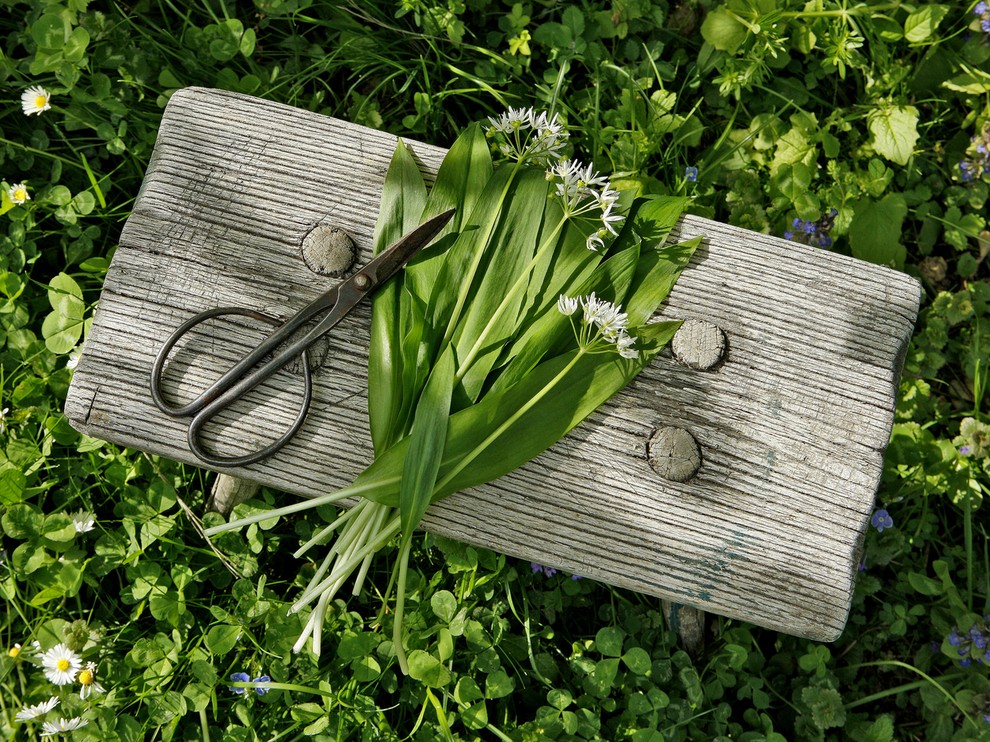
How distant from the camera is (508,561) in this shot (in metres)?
2.19

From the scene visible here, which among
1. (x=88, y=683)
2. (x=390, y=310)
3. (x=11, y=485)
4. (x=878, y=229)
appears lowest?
(x=88, y=683)

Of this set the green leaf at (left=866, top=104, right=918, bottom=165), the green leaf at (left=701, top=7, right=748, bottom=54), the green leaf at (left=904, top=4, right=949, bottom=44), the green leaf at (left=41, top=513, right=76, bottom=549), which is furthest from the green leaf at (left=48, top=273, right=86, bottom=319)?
the green leaf at (left=904, top=4, right=949, bottom=44)

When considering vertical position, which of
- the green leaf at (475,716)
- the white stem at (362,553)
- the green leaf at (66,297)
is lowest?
the green leaf at (475,716)

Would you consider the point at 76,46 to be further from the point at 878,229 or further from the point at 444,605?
the point at 878,229

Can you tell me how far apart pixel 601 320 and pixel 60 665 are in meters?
1.57

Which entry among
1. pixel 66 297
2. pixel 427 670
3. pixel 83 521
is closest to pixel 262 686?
pixel 427 670

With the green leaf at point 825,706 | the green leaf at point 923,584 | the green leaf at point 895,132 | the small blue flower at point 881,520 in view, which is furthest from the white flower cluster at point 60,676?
the green leaf at point 895,132

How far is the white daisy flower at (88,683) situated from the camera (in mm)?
1903

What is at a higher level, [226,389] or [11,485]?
[226,389]

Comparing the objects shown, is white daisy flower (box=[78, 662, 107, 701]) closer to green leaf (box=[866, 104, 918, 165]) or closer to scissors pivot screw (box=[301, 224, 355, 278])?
scissors pivot screw (box=[301, 224, 355, 278])

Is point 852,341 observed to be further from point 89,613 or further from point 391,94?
point 89,613

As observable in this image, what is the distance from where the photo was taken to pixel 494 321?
1.62 meters

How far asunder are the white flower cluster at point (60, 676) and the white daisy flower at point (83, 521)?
0.29 metres

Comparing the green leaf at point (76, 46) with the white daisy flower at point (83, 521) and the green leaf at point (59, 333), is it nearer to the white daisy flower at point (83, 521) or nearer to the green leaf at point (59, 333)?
the green leaf at point (59, 333)
